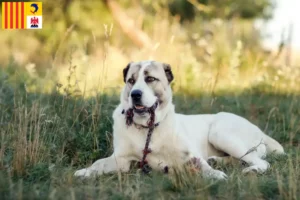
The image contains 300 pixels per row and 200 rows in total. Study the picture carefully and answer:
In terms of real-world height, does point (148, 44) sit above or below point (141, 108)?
above

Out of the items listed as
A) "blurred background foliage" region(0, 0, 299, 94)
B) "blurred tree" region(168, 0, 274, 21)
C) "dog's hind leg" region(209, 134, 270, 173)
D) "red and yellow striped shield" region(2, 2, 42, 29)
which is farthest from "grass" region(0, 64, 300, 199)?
"blurred tree" region(168, 0, 274, 21)

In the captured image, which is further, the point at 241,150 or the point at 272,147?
the point at 272,147

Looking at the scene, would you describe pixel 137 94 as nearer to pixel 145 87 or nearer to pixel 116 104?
pixel 145 87

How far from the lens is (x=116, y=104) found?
6949mm

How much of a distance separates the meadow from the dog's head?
0.58 meters

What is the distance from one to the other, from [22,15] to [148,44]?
14.8ft

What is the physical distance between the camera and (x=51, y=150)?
5020 millimetres

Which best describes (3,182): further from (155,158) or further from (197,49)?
(197,49)

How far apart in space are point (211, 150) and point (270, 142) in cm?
66

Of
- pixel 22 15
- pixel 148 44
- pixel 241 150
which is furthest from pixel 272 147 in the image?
pixel 148 44

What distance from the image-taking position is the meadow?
3771 mm

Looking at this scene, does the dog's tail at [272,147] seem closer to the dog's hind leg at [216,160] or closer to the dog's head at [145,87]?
the dog's hind leg at [216,160]

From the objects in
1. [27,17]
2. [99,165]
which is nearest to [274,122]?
[99,165]

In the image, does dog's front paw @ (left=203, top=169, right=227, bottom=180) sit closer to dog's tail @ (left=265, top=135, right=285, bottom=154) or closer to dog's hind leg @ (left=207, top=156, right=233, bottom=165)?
dog's hind leg @ (left=207, top=156, right=233, bottom=165)
